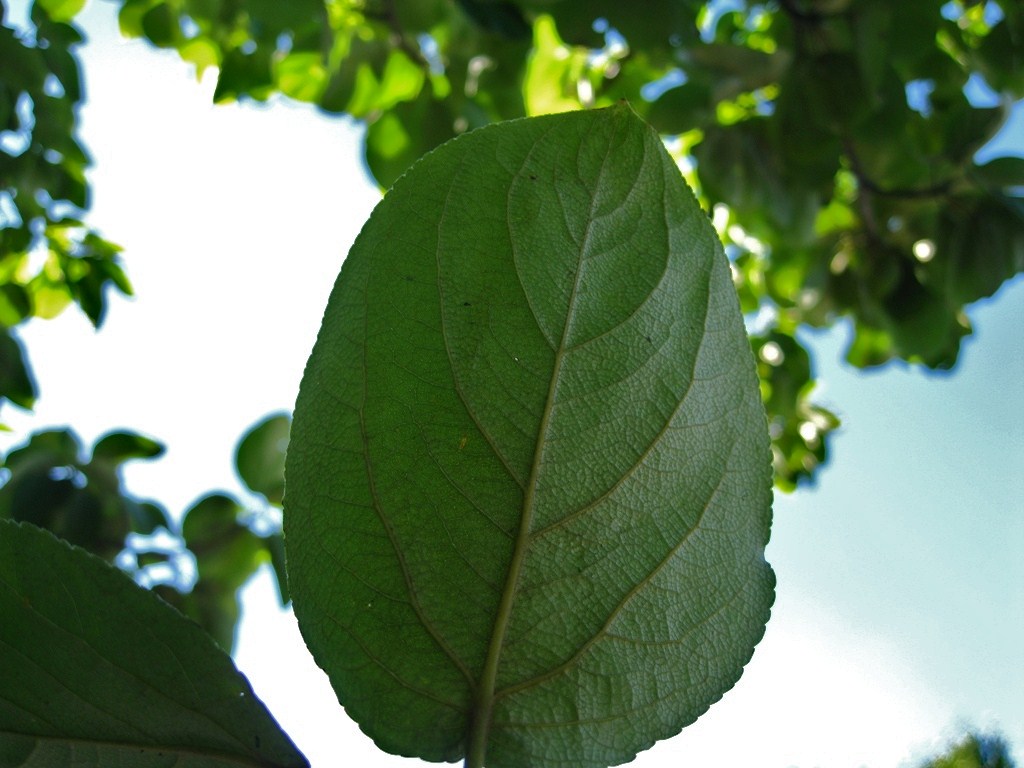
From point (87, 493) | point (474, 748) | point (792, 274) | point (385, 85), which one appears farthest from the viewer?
point (792, 274)

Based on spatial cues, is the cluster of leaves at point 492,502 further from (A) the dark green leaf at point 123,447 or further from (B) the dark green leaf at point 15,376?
(B) the dark green leaf at point 15,376

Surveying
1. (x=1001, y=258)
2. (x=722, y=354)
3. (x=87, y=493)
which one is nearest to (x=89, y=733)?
(x=722, y=354)

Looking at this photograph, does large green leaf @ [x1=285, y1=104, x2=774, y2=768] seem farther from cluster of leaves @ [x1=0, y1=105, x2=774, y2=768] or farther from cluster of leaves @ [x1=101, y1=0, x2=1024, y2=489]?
cluster of leaves @ [x1=101, y1=0, x2=1024, y2=489]

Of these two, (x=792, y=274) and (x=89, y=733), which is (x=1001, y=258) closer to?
(x=792, y=274)

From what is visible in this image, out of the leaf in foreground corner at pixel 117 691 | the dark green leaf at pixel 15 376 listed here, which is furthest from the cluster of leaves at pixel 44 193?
the leaf in foreground corner at pixel 117 691

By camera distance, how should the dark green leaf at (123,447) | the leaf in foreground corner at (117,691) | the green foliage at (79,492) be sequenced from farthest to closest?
the dark green leaf at (123,447)
the green foliage at (79,492)
the leaf in foreground corner at (117,691)

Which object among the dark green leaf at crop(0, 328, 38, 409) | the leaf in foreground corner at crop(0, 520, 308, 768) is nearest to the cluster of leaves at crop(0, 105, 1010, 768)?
the leaf in foreground corner at crop(0, 520, 308, 768)
